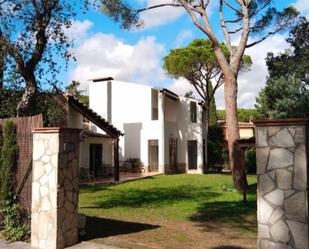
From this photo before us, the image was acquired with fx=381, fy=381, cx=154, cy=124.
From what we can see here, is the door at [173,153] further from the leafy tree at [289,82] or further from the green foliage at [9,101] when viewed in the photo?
the green foliage at [9,101]

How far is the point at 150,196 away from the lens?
1452 cm

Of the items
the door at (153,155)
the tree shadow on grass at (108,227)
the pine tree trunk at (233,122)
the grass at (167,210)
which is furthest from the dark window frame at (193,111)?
the tree shadow on grass at (108,227)

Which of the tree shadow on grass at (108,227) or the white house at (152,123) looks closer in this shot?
the tree shadow on grass at (108,227)

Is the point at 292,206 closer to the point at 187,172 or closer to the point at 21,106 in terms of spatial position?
the point at 21,106

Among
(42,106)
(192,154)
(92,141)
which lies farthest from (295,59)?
(42,106)

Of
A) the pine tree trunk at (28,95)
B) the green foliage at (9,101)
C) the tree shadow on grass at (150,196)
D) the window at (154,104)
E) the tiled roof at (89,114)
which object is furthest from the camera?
the window at (154,104)

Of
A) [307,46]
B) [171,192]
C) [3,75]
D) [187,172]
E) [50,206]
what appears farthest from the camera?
[187,172]

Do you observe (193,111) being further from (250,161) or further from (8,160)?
(8,160)

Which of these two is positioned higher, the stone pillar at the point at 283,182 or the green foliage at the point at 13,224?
the stone pillar at the point at 283,182

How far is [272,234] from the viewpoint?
4992 millimetres

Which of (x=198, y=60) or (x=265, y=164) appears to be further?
(x=198, y=60)

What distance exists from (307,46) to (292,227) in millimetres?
24848

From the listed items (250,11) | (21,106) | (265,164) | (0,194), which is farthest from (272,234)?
(250,11)

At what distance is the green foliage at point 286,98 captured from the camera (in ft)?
78.2
